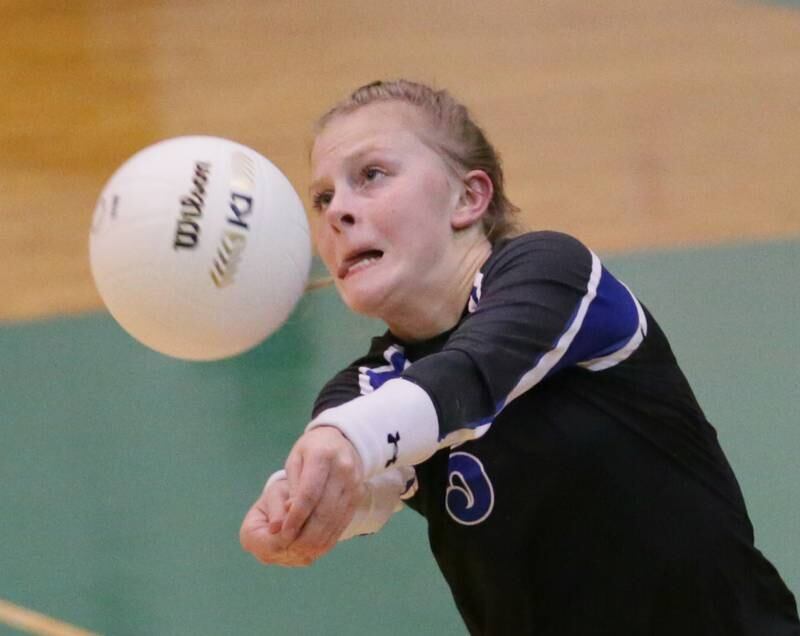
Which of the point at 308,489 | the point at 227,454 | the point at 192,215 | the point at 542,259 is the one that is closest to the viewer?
the point at 308,489

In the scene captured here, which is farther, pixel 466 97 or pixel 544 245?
pixel 466 97

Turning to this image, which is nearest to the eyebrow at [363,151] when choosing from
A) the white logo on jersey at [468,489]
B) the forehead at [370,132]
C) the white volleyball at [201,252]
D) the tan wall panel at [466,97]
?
the forehead at [370,132]

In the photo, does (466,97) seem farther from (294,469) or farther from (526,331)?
(294,469)

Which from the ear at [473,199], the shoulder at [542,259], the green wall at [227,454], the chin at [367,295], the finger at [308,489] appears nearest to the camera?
the finger at [308,489]

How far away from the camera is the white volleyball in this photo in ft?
5.45

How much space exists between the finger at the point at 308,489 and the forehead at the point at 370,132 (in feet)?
1.86

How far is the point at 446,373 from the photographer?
3.83ft

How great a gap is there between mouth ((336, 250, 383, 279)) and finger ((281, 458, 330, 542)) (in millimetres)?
442

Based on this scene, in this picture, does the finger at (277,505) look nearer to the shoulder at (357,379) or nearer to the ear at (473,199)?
the shoulder at (357,379)

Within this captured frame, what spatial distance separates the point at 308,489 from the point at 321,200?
605mm

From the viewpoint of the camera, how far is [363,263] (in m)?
1.46

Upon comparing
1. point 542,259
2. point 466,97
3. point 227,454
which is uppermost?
point 542,259

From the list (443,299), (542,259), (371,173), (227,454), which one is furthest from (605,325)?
(227,454)

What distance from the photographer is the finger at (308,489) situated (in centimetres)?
105
